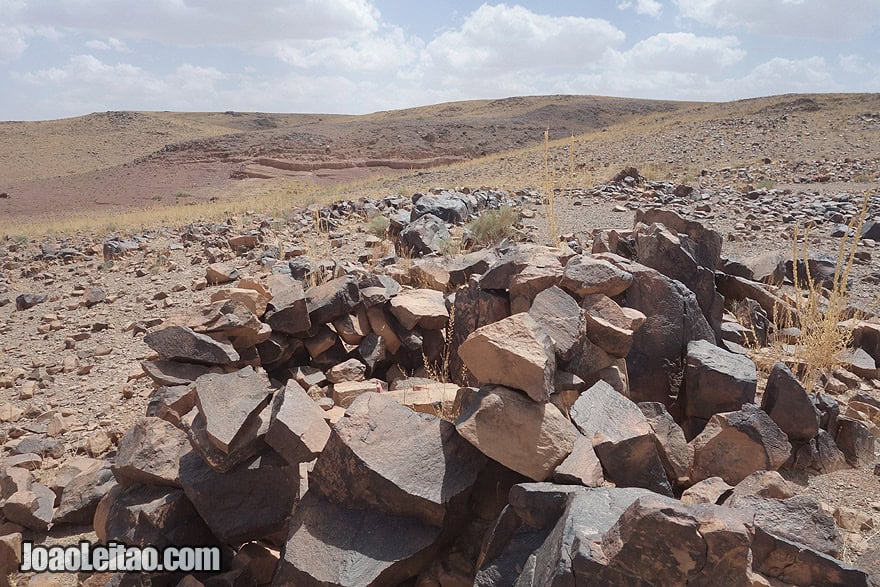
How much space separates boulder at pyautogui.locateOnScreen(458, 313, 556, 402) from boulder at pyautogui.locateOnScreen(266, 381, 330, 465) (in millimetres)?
812

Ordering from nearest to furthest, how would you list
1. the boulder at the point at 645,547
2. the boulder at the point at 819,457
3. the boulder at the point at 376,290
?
the boulder at the point at 645,547 → the boulder at the point at 819,457 → the boulder at the point at 376,290

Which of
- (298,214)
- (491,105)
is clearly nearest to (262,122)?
(491,105)

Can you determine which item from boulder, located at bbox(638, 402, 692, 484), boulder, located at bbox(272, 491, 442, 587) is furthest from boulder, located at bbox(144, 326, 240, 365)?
boulder, located at bbox(638, 402, 692, 484)

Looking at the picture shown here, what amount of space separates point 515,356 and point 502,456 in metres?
0.43

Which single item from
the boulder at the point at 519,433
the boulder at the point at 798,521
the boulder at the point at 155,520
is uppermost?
the boulder at the point at 519,433

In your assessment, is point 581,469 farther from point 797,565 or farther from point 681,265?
point 681,265

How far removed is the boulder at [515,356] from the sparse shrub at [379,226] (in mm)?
5732

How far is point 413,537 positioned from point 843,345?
322 centimetres

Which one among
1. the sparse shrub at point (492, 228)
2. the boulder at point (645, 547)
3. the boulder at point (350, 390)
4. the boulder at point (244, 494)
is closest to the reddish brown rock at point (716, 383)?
the boulder at point (645, 547)

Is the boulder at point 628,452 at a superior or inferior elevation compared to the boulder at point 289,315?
inferior

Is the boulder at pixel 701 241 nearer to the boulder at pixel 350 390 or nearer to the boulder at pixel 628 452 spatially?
the boulder at pixel 628 452

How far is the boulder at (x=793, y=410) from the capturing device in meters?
3.01

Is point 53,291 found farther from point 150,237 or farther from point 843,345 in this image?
point 843,345

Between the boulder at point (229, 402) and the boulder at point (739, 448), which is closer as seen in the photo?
the boulder at point (229, 402)
